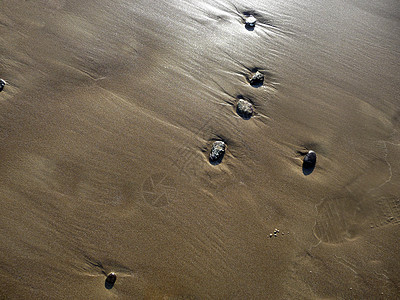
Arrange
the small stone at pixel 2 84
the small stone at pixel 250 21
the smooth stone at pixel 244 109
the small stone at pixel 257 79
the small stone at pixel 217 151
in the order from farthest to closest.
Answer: the small stone at pixel 250 21, the small stone at pixel 257 79, the smooth stone at pixel 244 109, the small stone at pixel 2 84, the small stone at pixel 217 151

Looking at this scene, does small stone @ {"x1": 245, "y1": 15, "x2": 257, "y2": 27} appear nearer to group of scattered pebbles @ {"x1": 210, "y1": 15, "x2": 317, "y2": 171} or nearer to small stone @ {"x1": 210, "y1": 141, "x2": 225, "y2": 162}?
group of scattered pebbles @ {"x1": 210, "y1": 15, "x2": 317, "y2": 171}

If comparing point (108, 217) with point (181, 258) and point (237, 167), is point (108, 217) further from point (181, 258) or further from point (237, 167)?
point (237, 167)

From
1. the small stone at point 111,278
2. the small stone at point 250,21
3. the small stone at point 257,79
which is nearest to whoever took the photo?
the small stone at point 111,278

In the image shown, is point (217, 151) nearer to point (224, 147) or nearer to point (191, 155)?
point (224, 147)

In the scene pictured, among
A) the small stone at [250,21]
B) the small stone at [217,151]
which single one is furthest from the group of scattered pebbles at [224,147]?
the small stone at [250,21]

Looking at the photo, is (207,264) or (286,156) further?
(286,156)

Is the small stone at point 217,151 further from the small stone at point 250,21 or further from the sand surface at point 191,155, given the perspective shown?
the small stone at point 250,21

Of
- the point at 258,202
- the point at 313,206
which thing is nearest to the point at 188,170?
the point at 258,202
